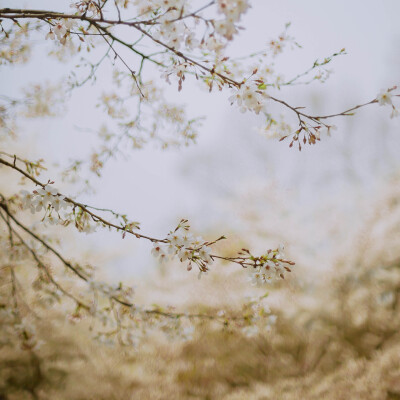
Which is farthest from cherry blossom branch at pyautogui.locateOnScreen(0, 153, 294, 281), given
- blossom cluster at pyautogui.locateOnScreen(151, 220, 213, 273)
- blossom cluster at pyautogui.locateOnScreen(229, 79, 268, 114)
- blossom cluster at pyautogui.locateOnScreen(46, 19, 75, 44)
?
blossom cluster at pyautogui.locateOnScreen(46, 19, 75, 44)

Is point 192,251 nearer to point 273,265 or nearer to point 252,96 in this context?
point 273,265

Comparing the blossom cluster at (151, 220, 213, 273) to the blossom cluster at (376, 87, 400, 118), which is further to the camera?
the blossom cluster at (151, 220, 213, 273)

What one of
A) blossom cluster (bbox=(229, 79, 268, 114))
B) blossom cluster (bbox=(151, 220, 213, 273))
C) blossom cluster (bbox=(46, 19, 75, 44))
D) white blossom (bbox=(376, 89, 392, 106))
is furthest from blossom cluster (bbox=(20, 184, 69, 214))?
white blossom (bbox=(376, 89, 392, 106))

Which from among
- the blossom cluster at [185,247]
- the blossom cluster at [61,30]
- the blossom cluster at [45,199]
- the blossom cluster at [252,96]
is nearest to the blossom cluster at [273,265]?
the blossom cluster at [185,247]

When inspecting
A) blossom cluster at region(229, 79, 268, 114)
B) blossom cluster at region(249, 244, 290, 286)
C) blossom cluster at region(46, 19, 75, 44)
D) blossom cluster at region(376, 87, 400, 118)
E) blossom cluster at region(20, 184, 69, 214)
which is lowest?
blossom cluster at region(249, 244, 290, 286)

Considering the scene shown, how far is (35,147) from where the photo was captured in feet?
12.9

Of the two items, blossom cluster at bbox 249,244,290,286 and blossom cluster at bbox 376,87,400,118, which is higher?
blossom cluster at bbox 376,87,400,118

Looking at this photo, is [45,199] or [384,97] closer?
[384,97]

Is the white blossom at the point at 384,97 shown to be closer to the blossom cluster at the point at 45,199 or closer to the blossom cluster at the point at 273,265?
the blossom cluster at the point at 273,265

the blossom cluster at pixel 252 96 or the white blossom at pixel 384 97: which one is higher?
the blossom cluster at pixel 252 96

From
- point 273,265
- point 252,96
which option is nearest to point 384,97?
point 252,96

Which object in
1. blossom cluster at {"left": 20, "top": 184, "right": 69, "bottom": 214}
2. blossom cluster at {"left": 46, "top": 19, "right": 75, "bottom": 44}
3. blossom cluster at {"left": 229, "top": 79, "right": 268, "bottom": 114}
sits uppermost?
blossom cluster at {"left": 46, "top": 19, "right": 75, "bottom": 44}

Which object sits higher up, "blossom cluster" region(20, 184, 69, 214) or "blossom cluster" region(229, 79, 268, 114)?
"blossom cluster" region(229, 79, 268, 114)

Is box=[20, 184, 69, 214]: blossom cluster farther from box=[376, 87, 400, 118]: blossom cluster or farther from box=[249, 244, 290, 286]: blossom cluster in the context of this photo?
box=[376, 87, 400, 118]: blossom cluster
